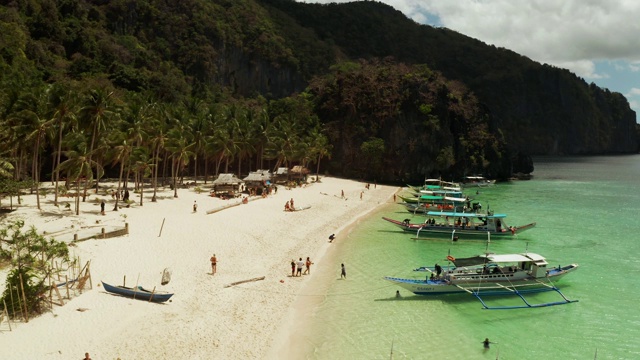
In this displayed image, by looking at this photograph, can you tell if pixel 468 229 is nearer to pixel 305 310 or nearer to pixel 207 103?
pixel 305 310

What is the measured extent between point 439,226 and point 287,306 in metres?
22.3

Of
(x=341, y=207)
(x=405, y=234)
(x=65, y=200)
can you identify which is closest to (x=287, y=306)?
(x=405, y=234)

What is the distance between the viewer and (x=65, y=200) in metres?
39.9

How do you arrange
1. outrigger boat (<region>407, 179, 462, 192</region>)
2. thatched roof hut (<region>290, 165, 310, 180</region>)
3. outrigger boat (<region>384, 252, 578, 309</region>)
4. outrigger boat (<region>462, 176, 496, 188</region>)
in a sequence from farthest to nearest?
outrigger boat (<region>462, 176, 496, 188</region>) < thatched roof hut (<region>290, 165, 310, 180</region>) < outrigger boat (<region>407, 179, 462, 192</region>) < outrigger boat (<region>384, 252, 578, 309</region>)

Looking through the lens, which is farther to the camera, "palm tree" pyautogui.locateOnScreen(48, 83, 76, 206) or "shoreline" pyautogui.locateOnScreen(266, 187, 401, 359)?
"palm tree" pyautogui.locateOnScreen(48, 83, 76, 206)

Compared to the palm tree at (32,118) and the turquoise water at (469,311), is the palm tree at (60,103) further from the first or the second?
the turquoise water at (469,311)

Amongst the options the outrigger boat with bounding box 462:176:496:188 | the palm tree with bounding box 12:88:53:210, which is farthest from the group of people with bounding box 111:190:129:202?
the outrigger boat with bounding box 462:176:496:188

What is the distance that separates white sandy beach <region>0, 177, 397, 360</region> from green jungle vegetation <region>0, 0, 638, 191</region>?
7.08m

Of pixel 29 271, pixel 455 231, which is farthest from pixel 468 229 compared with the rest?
pixel 29 271

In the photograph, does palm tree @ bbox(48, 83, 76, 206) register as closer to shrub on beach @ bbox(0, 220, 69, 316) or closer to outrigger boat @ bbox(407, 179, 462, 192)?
shrub on beach @ bbox(0, 220, 69, 316)

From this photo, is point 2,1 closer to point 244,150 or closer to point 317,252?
point 244,150

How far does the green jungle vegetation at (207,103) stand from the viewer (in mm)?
42875

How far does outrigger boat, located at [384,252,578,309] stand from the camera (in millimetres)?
25656

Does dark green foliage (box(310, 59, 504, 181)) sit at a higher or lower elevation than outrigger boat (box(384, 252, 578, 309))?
higher
